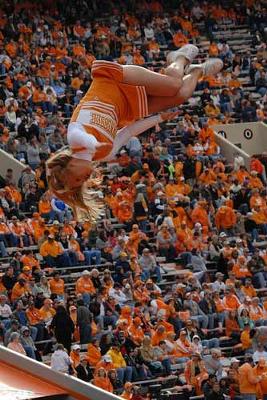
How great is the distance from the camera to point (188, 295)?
19406mm

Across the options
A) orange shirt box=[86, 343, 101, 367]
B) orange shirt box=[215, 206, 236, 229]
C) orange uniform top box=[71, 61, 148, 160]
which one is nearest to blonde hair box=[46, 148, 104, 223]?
orange uniform top box=[71, 61, 148, 160]

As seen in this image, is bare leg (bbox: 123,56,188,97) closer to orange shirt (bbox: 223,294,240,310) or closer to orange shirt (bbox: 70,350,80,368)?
orange shirt (bbox: 70,350,80,368)

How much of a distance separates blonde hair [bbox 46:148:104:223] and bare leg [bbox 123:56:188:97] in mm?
834

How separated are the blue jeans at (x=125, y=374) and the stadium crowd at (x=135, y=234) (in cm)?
2

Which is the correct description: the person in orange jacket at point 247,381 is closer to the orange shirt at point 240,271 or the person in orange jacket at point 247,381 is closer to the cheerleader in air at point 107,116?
the orange shirt at point 240,271

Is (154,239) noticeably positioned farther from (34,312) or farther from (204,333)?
(34,312)

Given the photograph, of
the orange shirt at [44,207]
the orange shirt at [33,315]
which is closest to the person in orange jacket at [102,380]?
the orange shirt at [33,315]

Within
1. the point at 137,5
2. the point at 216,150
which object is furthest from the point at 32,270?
the point at 137,5

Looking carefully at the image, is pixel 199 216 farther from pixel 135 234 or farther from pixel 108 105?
pixel 108 105

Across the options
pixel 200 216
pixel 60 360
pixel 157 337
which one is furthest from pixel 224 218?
pixel 60 360

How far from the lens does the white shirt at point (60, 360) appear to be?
16.2 m

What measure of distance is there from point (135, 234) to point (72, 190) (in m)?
11.6

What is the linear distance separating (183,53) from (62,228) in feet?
32.6

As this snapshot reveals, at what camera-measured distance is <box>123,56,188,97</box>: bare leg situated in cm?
994
